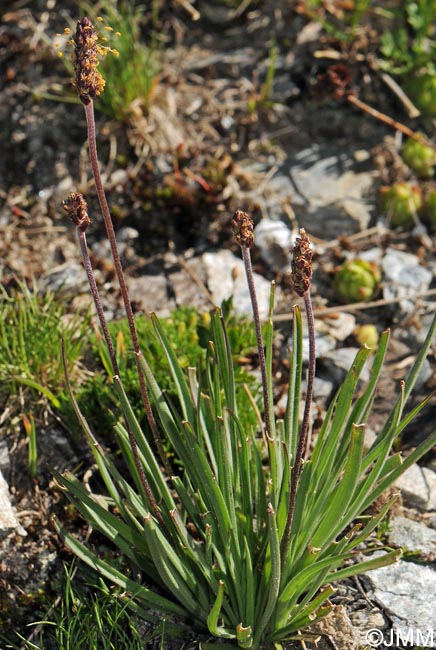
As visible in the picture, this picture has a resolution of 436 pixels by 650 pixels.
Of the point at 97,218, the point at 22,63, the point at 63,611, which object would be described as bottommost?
the point at 63,611

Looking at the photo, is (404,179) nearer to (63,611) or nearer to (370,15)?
(370,15)

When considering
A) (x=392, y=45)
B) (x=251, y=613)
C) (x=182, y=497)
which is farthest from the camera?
(x=392, y=45)

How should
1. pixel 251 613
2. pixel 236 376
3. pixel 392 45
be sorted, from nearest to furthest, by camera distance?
pixel 251 613, pixel 236 376, pixel 392 45

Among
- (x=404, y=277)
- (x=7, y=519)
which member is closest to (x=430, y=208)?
(x=404, y=277)

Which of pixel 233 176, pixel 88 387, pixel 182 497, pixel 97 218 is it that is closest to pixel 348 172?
pixel 233 176

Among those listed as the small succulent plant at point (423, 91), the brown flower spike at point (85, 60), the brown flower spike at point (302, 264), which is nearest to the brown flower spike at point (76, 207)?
the brown flower spike at point (85, 60)

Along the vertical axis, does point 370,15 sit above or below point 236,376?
above

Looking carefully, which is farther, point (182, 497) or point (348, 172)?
point (348, 172)

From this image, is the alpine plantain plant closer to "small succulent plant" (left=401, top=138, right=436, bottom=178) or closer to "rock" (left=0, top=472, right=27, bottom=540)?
"rock" (left=0, top=472, right=27, bottom=540)
